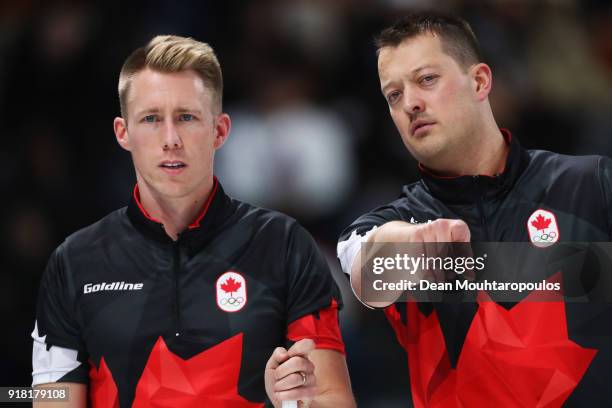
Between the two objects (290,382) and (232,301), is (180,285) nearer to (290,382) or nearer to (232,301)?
(232,301)

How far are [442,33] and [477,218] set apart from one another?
708 mm

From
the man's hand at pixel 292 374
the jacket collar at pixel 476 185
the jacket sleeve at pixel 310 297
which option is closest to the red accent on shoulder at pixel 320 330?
the jacket sleeve at pixel 310 297

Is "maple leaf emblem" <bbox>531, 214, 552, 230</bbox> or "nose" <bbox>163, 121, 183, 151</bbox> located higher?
"nose" <bbox>163, 121, 183, 151</bbox>

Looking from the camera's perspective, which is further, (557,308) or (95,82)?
(95,82)

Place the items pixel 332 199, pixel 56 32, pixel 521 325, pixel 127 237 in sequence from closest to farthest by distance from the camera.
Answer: pixel 521 325 < pixel 127 237 < pixel 332 199 < pixel 56 32

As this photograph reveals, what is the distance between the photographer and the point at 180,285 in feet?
12.6

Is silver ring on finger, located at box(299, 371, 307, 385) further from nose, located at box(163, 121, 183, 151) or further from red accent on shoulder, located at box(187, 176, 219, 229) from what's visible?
nose, located at box(163, 121, 183, 151)

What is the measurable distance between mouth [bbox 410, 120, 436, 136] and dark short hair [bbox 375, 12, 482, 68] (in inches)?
11.6

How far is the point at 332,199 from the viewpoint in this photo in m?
6.15

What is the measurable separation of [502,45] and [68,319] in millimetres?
3653

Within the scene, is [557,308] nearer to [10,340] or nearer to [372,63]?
[10,340]

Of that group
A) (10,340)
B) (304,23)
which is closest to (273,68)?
(304,23)

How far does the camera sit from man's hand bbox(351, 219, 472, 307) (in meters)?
3.25

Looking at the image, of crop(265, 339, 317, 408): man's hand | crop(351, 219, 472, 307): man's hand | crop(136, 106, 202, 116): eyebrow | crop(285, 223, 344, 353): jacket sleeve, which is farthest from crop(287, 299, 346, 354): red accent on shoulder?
crop(136, 106, 202, 116): eyebrow
